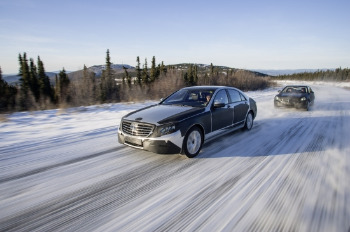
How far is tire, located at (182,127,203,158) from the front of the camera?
470cm

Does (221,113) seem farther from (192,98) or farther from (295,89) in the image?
(295,89)

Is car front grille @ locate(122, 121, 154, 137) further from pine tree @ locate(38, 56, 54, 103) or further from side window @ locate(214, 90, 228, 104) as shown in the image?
pine tree @ locate(38, 56, 54, 103)

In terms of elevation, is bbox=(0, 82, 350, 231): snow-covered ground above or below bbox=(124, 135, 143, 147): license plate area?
below

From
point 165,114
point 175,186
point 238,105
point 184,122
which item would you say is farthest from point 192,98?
point 175,186

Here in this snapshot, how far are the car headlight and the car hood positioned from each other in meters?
0.12

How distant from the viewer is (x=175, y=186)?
351cm

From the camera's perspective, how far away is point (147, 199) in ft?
10.3

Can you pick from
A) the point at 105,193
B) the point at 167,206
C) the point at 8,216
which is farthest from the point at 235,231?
the point at 8,216

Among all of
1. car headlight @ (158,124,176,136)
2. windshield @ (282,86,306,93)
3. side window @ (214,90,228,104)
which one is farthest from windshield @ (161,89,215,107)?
windshield @ (282,86,306,93)

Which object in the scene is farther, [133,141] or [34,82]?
[34,82]

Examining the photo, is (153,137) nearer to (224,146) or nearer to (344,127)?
(224,146)

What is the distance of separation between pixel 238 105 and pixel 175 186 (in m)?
4.10

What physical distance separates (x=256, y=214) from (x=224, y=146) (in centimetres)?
289

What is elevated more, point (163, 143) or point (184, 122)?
point (184, 122)
